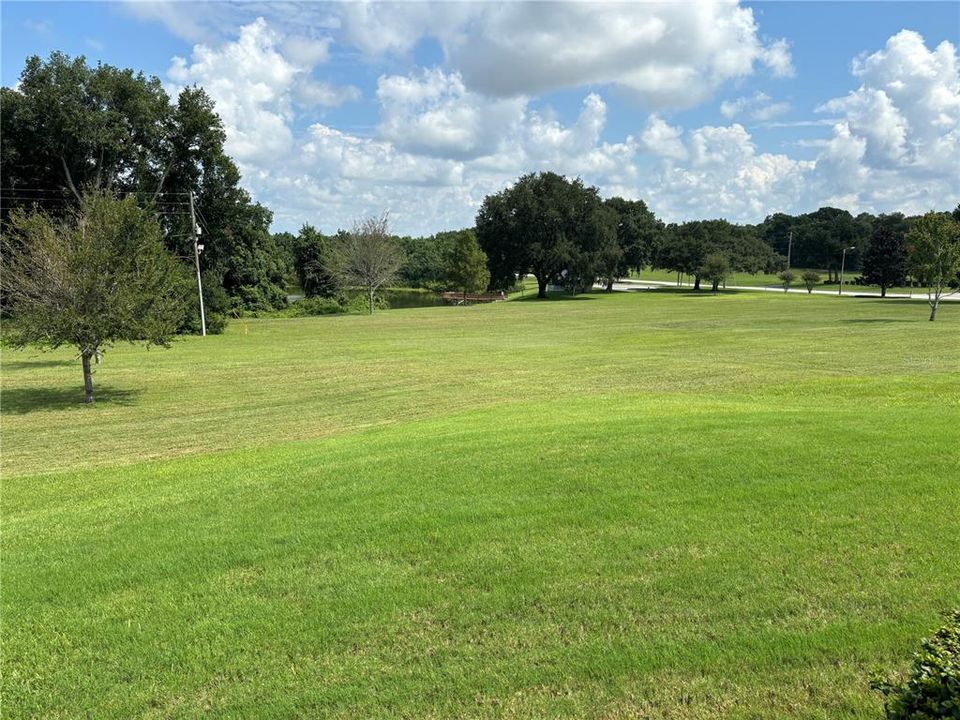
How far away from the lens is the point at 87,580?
215 inches

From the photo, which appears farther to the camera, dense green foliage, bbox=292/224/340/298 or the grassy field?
the grassy field

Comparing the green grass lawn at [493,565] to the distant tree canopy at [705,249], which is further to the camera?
the distant tree canopy at [705,249]

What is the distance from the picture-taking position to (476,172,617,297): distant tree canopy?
80.6 metres

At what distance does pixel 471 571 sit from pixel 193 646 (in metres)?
2.05

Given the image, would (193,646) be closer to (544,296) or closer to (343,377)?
(343,377)

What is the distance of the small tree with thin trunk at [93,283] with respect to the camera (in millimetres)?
16281

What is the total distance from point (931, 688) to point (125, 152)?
55978 millimetres

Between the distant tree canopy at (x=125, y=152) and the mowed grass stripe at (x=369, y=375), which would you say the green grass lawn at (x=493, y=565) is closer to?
the mowed grass stripe at (x=369, y=375)

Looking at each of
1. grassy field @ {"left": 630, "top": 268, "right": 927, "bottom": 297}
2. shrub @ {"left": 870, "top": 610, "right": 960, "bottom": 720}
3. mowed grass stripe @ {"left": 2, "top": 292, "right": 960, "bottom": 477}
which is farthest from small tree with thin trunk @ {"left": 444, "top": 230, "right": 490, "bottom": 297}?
shrub @ {"left": 870, "top": 610, "right": 960, "bottom": 720}

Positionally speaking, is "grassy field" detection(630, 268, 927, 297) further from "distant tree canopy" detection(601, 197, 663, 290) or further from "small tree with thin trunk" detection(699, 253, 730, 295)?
"small tree with thin trunk" detection(699, 253, 730, 295)

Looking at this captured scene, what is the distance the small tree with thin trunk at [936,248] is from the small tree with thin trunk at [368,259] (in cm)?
4539

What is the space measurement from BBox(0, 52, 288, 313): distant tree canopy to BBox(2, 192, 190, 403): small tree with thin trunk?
29206 millimetres

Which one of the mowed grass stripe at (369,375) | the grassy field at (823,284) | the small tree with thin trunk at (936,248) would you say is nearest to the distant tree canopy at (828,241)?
the grassy field at (823,284)

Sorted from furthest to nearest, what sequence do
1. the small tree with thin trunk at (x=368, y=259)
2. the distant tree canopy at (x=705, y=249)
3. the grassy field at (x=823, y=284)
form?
1. the distant tree canopy at (x=705, y=249)
2. the grassy field at (x=823, y=284)
3. the small tree with thin trunk at (x=368, y=259)
